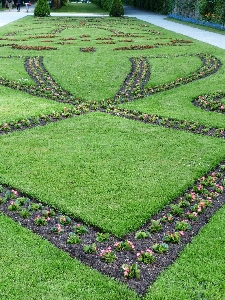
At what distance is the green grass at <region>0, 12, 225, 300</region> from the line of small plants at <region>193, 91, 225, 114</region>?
27cm

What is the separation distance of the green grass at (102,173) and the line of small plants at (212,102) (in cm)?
27

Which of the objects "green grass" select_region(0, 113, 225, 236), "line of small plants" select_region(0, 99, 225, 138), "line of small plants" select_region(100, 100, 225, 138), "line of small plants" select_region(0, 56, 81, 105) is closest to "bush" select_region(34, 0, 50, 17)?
"line of small plants" select_region(0, 56, 81, 105)

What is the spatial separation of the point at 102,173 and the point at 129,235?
153cm

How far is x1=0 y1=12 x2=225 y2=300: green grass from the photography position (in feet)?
12.3

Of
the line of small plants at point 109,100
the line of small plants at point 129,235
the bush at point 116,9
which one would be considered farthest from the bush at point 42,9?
the line of small plants at point 129,235

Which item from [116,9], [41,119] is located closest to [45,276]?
[41,119]

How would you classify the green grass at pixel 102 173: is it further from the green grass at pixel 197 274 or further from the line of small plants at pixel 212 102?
the line of small plants at pixel 212 102

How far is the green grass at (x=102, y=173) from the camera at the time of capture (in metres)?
3.76

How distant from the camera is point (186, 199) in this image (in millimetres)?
5207

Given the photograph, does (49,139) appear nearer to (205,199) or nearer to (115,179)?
(115,179)

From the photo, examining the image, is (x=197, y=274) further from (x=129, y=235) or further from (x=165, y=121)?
(x=165, y=121)

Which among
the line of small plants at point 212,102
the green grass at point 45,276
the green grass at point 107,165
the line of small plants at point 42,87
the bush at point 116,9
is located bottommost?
the line of small plants at point 42,87

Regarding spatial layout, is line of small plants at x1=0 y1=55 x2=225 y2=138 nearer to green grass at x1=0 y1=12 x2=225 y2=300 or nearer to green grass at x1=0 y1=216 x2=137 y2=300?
green grass at x1=0 y1=12 x2=225 y2=300

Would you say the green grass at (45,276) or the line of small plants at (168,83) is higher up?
the line of small plants at (168,83)
